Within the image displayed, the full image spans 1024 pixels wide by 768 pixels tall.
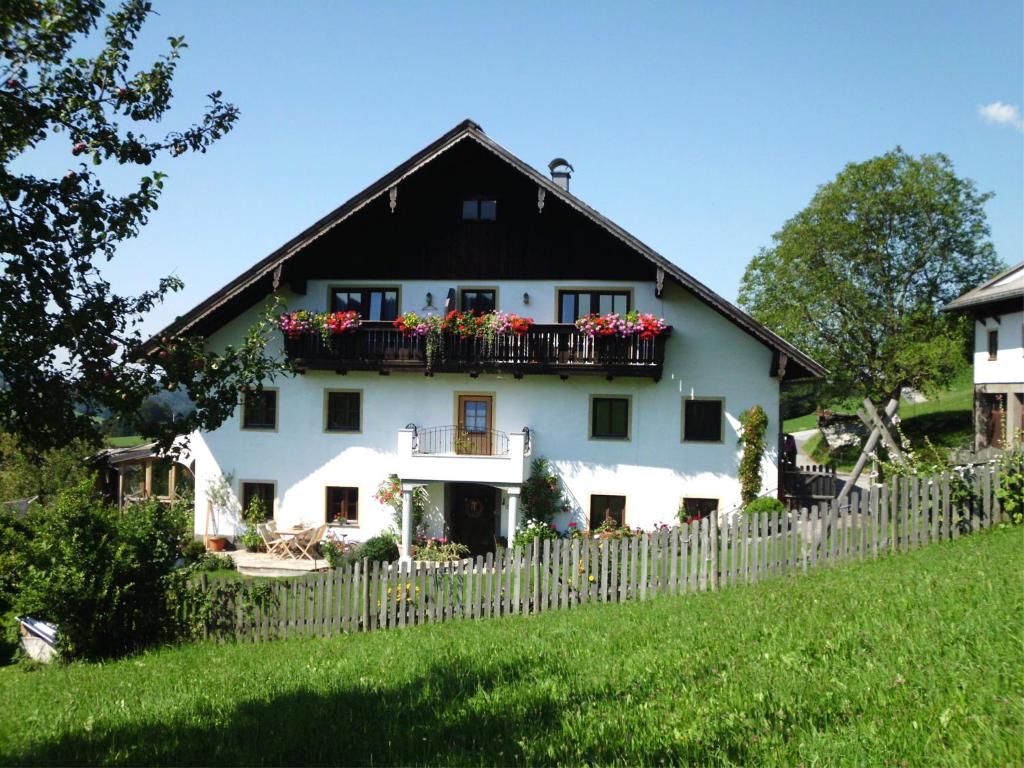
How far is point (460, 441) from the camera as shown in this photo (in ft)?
67.8

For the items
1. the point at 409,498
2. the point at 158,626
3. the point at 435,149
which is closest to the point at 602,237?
the point at 435,149

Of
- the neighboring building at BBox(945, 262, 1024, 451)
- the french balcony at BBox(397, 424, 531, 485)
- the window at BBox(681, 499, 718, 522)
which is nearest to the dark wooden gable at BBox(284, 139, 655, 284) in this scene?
the french balcony at BBox(397, 424, 531, 485)

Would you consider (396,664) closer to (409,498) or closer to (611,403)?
(409,498)

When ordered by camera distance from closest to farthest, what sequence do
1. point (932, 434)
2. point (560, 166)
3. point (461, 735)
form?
1. point (461, 735)
2. point (560, 166)
3. point (932, 434)

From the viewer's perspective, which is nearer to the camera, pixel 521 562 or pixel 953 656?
pixel 953 656

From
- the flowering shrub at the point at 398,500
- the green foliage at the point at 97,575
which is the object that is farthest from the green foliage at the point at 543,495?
the green foliage at the point at 97,575

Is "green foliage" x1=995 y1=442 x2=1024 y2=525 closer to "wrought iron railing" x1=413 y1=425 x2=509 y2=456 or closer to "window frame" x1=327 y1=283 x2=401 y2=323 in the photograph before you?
"wrought iron railing" x1=413 y1=425 x2=509 y2=456

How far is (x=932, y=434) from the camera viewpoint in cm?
4009

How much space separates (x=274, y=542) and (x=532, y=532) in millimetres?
7115

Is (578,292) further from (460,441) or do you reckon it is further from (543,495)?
(543,495)

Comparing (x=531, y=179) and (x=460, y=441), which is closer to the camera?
(x=531, y=179)

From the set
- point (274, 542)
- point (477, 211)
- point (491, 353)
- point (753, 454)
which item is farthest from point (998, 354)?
point (274, 542)

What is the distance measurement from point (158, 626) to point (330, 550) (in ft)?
27.6

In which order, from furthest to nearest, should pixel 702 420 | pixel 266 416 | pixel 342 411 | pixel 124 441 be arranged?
pixel 124 441, pixel 266 416, pixel 342 411, pixel 702 420
